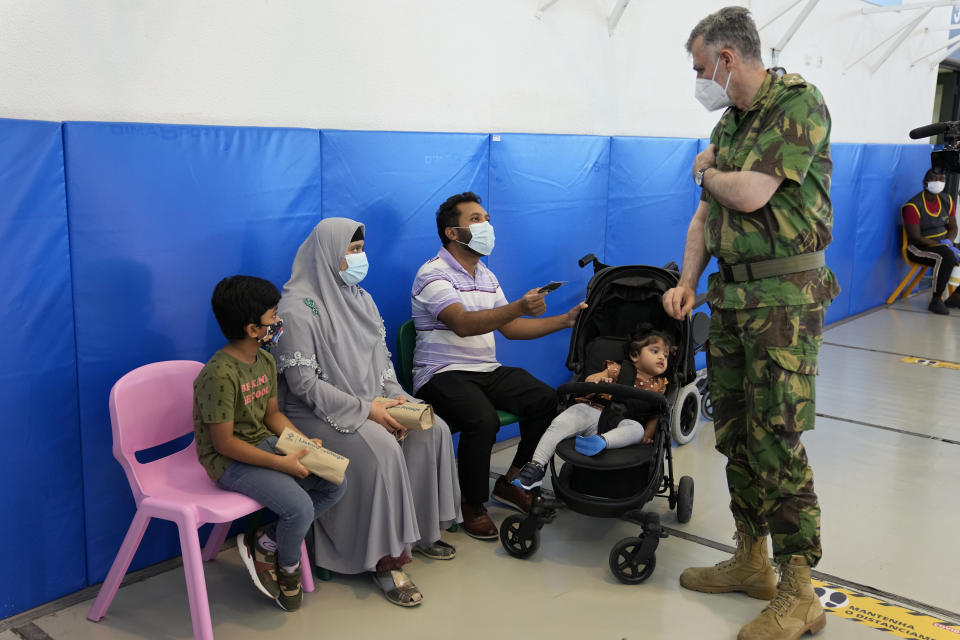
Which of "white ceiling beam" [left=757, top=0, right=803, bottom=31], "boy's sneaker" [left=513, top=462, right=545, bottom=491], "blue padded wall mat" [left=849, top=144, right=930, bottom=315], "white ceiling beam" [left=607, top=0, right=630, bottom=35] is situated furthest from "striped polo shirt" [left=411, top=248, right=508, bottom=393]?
"blue padded wall mat" [left=849, top=144, right=930, bottom=315]

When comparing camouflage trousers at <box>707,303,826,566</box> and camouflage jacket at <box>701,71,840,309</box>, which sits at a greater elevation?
camouflage jacket at <box>701,71,840,309</box>

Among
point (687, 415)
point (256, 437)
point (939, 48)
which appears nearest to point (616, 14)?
point (687, 415)

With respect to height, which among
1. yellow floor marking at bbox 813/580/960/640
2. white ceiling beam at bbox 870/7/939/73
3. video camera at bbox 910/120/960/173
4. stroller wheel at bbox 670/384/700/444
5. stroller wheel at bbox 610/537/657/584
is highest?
white ceiling beam at bbox 870/7/939/73

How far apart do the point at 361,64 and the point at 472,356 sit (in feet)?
4.42

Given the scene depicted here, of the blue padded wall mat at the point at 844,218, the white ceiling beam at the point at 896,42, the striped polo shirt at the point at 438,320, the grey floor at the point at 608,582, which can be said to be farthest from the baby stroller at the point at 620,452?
the white ceiling beam at the point at 896,42

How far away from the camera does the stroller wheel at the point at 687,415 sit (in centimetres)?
468

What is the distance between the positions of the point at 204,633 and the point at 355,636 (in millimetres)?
483

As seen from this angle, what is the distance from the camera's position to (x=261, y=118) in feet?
11.1

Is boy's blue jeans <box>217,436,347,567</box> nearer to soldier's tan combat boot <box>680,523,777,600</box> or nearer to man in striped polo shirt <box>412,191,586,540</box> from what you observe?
man in striped polo shirt <box>412,191,586,540</box>

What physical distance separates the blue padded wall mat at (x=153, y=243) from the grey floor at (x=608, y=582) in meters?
0.34

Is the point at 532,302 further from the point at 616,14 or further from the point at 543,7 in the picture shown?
the point at 616,14

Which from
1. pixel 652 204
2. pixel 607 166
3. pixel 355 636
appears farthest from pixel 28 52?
pixel 652 204

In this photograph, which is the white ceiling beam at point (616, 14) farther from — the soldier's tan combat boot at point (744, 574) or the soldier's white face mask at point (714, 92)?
the soldier's tan combat boot at point (744, 574)

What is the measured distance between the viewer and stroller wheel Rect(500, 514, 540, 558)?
3.38 meters
